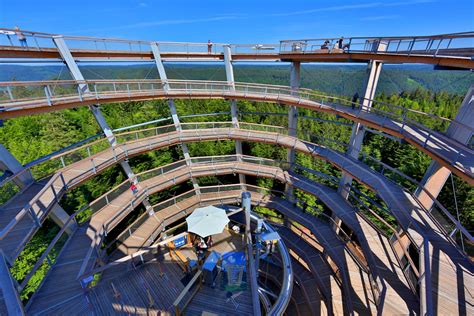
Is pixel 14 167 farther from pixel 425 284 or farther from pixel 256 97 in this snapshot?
pixel 425 284

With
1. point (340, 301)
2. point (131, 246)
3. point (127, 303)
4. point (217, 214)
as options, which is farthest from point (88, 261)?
point (340, 301)

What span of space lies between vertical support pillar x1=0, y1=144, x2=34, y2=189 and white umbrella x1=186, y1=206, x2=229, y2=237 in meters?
8.31

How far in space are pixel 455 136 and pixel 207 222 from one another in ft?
38.9

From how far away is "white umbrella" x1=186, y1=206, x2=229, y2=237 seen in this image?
433 inches

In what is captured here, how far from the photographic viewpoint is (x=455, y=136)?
10.2 meters

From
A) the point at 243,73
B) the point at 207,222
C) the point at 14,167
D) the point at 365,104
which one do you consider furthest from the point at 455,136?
the point at 14,167

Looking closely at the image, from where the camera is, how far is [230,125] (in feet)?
63.3

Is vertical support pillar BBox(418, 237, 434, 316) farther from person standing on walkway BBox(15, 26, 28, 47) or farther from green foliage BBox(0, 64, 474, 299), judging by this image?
person standing on walkway BBox(15, 26, 28, 47)

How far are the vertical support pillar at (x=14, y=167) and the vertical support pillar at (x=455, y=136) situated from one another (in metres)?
19.0

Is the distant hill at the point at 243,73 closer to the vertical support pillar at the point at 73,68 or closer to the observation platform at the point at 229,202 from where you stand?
the vertical support pillar at the point at 73,68

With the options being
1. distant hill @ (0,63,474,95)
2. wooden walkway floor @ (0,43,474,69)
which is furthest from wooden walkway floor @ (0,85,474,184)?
wooden walkway floor @ (0,43,474,69)

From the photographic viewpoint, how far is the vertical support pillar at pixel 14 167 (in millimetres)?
10586

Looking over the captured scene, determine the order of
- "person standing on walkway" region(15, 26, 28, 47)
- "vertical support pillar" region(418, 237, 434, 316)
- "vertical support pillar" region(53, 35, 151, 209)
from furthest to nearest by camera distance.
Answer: "vertical support pillar" region(53, 35, 151, 209) → "person standing on walkway" region(15, 26, 28, 47) → "vertical support pillar" region(418, 237, 434, 316)

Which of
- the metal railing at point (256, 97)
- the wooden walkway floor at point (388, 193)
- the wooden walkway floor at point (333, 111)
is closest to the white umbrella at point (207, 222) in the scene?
the wooden walkway floor at point (388, 193)
